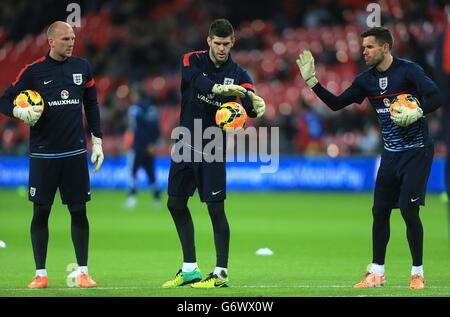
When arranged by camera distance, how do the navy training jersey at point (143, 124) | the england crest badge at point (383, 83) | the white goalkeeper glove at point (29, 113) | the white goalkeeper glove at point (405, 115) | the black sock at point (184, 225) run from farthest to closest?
1. the navy training jersey at point (143, 124)
2. the black sock at point (184, 225)
3. the england crest badge at point (383, 83)
4. the white goalkeeper glove at point (29, 113)
5. the white goalkeeper glove at point (405, 115)

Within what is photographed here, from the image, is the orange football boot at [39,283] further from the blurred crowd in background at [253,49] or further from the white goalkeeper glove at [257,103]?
the blurred crowd in background at [253,49]

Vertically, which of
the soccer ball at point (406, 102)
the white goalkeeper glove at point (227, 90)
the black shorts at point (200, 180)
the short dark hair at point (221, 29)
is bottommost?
the black shorts at point (200, 180)

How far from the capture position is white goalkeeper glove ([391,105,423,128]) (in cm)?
962

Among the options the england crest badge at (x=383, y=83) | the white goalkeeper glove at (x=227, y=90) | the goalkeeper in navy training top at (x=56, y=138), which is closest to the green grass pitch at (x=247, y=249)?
the goalkeeper in navy training top at (x=56, y=138)

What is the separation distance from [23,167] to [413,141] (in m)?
20.7

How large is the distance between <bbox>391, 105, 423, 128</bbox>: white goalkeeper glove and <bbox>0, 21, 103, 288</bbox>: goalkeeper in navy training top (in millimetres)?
3378

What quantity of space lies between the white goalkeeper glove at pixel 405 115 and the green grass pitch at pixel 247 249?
1724 millimetres

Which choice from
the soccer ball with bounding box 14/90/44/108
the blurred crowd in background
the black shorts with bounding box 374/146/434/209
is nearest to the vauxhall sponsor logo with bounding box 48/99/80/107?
the soccer ball with bounding box 14/90/44/108

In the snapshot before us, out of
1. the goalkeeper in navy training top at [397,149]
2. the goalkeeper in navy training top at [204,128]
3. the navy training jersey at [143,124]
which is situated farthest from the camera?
the navy training jersey at [143,124]

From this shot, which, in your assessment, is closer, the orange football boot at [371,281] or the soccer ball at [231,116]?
the soccer ball at [231,116]

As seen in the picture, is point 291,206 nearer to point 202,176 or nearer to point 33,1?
point 202,176

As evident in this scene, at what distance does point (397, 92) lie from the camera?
33.0 feet

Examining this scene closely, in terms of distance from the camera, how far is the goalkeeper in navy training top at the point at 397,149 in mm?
9906

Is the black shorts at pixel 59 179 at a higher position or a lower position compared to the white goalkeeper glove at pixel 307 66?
lower
